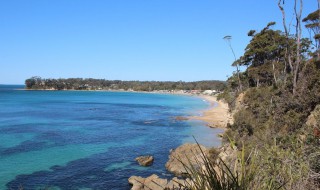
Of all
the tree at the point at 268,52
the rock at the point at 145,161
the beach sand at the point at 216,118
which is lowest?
the beach sand at the point at 216,118

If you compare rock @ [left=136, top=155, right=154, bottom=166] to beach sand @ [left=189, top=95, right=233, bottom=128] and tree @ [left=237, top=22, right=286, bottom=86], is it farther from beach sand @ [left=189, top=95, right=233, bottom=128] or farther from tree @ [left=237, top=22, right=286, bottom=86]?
beach sand @ [left=189, top=95, right=233, bottom=128]

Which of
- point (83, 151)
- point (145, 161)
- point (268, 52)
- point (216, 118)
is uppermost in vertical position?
point (268, 52)

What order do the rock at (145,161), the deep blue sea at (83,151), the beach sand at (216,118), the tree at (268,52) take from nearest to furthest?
the deep blue sea at (83,151), the rock at (145,161), the tree at (268,52), the beach sand at (216,118)

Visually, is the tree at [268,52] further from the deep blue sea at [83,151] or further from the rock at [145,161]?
the rock at [145,161]

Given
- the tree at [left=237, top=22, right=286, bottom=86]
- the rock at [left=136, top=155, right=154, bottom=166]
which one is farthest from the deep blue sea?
the tree at [left=237, top=22, right=286, bottom=86]

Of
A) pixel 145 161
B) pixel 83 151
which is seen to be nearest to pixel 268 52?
pixel 145 161

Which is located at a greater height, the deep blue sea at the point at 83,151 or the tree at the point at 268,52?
the tree at the point at 268,52

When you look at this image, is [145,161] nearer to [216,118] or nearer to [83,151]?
[83,151]

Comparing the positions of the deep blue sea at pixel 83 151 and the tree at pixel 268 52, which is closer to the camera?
the deep blue sea at pixel 83 151

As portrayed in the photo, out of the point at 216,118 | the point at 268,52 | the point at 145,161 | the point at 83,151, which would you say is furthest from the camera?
the point at 216,118

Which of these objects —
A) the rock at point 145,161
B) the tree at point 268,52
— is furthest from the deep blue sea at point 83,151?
the tree at point 268,52

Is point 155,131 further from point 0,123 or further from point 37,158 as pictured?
point 0,123

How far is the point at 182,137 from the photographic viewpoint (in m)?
39.8

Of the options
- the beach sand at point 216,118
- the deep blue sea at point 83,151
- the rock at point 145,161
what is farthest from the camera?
the beach sand at point 216,118
